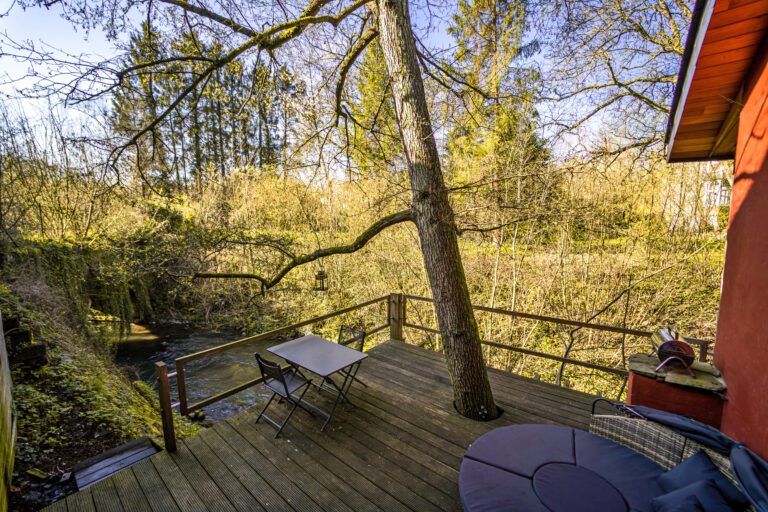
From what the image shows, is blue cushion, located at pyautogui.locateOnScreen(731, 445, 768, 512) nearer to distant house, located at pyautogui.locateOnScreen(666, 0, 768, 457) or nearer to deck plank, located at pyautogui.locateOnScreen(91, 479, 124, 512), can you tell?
distant house, located at pyautogui.locateOnScreen(666, 0, 768, 457)

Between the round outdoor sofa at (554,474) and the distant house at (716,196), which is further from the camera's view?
the distant house at (716,196)

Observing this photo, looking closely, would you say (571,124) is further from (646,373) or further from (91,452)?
(91,452)

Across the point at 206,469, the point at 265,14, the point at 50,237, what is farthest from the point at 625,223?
the point at 50,237

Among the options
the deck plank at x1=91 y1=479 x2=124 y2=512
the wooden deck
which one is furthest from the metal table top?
the deck plank at x1=91 y1=479 x2=124 y2=512

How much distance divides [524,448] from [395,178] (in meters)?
3.53

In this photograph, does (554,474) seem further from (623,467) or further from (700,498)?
(700,498)

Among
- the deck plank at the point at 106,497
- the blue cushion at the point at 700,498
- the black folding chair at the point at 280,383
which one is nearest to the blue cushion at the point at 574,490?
the blue cushion at the point at 700,498

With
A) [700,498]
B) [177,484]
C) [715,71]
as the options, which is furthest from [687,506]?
[177,484]

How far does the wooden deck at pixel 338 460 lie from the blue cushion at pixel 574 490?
2.56 feet

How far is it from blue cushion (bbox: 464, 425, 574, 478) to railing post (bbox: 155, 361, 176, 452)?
7.83 feet

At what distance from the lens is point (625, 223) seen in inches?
214

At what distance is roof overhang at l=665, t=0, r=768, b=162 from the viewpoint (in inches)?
62.2

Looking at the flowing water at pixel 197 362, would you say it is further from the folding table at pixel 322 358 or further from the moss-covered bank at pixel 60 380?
the folding table at pixel 322 358

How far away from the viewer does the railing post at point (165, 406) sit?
8.58 feet
